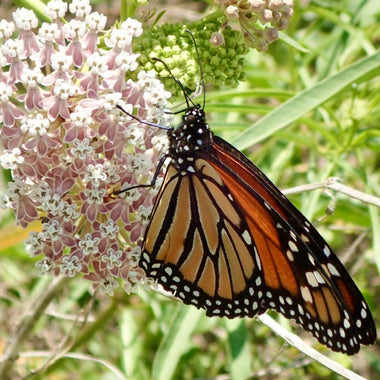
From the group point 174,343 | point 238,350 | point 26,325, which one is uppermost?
point 238,350

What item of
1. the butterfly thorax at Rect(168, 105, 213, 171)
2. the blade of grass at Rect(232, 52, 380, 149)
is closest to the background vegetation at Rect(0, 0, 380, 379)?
the blade of grass at Rect(232, 52, 380, 149)

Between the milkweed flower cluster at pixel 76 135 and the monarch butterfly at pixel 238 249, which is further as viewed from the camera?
the monarch butterfly at pixel 238 249

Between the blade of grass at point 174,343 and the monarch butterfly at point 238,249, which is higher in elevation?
the monarch butterfly at point 238,249

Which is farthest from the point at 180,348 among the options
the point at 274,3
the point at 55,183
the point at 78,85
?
the point at 274,3

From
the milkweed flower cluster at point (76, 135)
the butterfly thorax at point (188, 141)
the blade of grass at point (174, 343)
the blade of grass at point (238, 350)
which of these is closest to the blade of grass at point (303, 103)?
the butterfly thorax at point (188, 141)

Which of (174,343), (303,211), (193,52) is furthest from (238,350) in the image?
(193,52)

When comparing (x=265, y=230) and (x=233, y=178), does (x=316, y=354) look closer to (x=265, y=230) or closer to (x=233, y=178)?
(x=265, y=230)

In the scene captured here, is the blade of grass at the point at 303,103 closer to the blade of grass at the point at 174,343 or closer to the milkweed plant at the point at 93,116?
the milkweed plant at the point at 93,116

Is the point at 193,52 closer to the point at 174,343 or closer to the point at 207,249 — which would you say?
the point at 207,249
